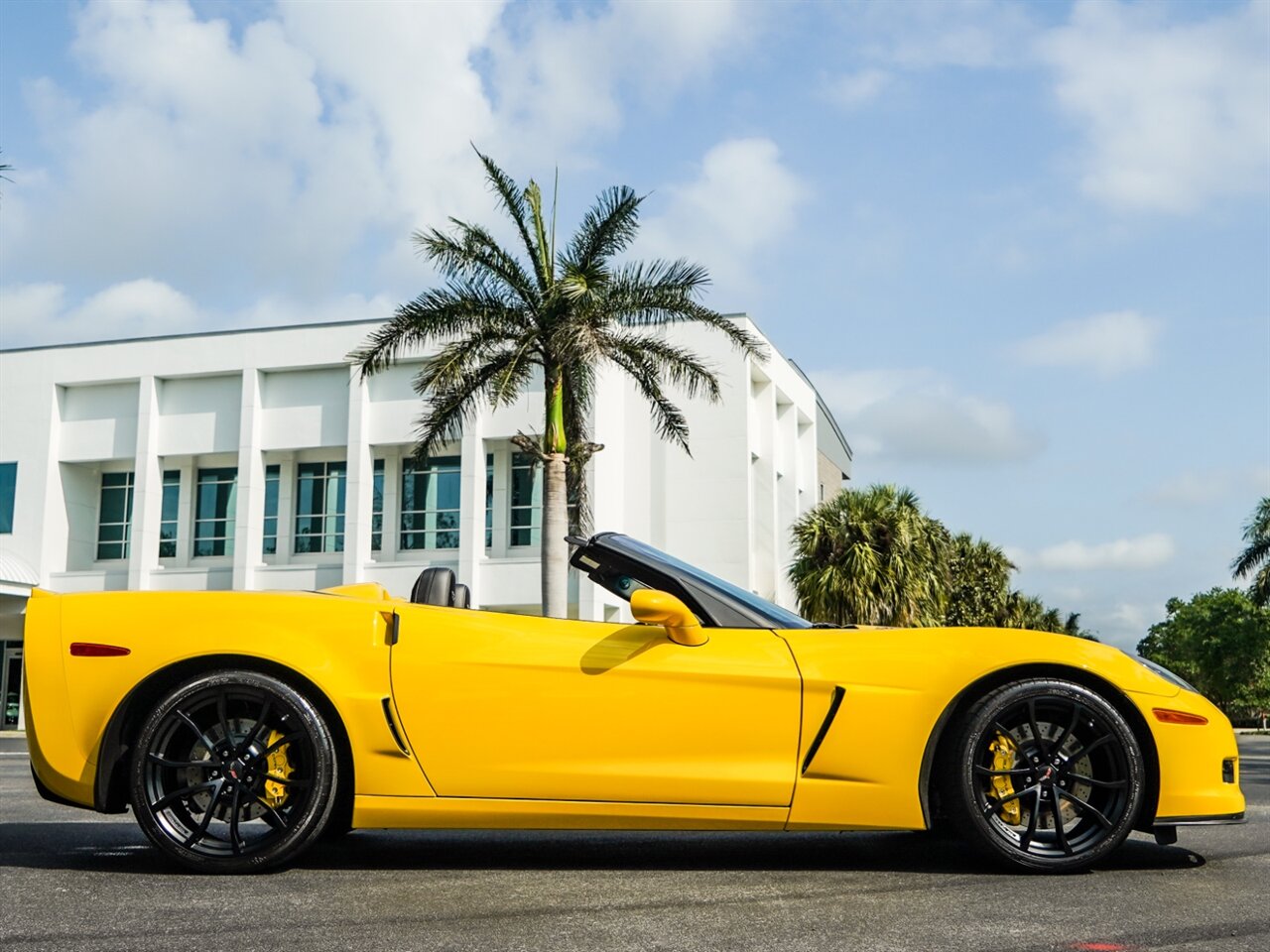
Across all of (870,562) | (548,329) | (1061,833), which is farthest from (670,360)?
(1061,833)

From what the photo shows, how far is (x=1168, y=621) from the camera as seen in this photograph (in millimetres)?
88812

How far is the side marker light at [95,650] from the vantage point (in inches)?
175

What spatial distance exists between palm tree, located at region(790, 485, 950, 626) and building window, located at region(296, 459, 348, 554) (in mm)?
13985

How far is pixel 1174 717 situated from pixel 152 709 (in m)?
3.46

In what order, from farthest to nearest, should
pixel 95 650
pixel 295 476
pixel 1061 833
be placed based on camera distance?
pixel 295 476 < pixel 95 650 < pixel 1061 833

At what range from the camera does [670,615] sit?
4215 millimetres

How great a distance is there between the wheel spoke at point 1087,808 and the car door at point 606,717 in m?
0.90

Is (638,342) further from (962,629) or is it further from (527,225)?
(962,629)

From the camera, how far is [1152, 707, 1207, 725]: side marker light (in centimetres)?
432

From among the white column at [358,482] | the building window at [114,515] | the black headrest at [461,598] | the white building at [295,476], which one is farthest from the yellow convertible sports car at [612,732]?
the building window at [114,515]

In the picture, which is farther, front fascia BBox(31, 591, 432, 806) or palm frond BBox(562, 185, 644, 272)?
palm frond BBox(562, 185, 644, 272)

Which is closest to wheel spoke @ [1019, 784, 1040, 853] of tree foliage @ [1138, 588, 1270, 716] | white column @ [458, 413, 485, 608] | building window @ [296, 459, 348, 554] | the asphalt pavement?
the asphalt pavement

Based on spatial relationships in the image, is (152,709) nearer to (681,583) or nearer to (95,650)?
(95,650)

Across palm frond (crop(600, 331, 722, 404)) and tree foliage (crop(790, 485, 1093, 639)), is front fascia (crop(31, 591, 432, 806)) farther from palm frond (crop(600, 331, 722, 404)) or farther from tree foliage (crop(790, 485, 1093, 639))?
tree foliage (crop(790, 485, 1093, 639))
